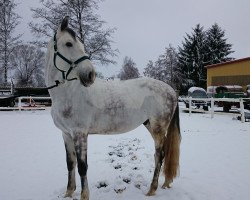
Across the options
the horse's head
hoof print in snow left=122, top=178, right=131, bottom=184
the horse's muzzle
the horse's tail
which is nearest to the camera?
the horse's muzzle

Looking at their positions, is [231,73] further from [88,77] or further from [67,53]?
[88,77]

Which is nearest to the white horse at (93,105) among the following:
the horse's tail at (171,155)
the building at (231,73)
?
the horse's tail at (171,155)

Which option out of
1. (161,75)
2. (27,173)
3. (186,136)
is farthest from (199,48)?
(27,173)

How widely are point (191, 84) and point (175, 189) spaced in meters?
35.3

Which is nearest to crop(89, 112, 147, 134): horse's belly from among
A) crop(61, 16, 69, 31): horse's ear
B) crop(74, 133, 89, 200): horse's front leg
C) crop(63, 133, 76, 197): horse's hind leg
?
crop(74, 133, 89, 200): horse's front leg

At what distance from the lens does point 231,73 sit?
2683 cm

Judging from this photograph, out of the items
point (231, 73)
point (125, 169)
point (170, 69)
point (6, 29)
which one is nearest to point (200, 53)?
point (170, 69)

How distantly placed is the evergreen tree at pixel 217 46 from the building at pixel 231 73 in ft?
37.7

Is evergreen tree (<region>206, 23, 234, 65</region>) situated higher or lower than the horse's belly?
higher

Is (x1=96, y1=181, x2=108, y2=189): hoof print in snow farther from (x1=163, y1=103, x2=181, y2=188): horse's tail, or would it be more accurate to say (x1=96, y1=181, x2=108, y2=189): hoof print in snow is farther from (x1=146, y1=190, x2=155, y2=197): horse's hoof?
(x1=163, y1=103, x2=181, y2=188): horse's tail

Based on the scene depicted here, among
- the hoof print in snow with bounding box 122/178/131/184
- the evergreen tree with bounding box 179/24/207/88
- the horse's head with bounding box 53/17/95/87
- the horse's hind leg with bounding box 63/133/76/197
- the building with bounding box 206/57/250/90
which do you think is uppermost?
the evergreen tree with bounding box 179/24/207/88

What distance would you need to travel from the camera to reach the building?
84.2 ft

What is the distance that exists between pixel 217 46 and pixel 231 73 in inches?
595

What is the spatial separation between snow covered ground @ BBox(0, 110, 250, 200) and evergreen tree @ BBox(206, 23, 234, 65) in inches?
1313
